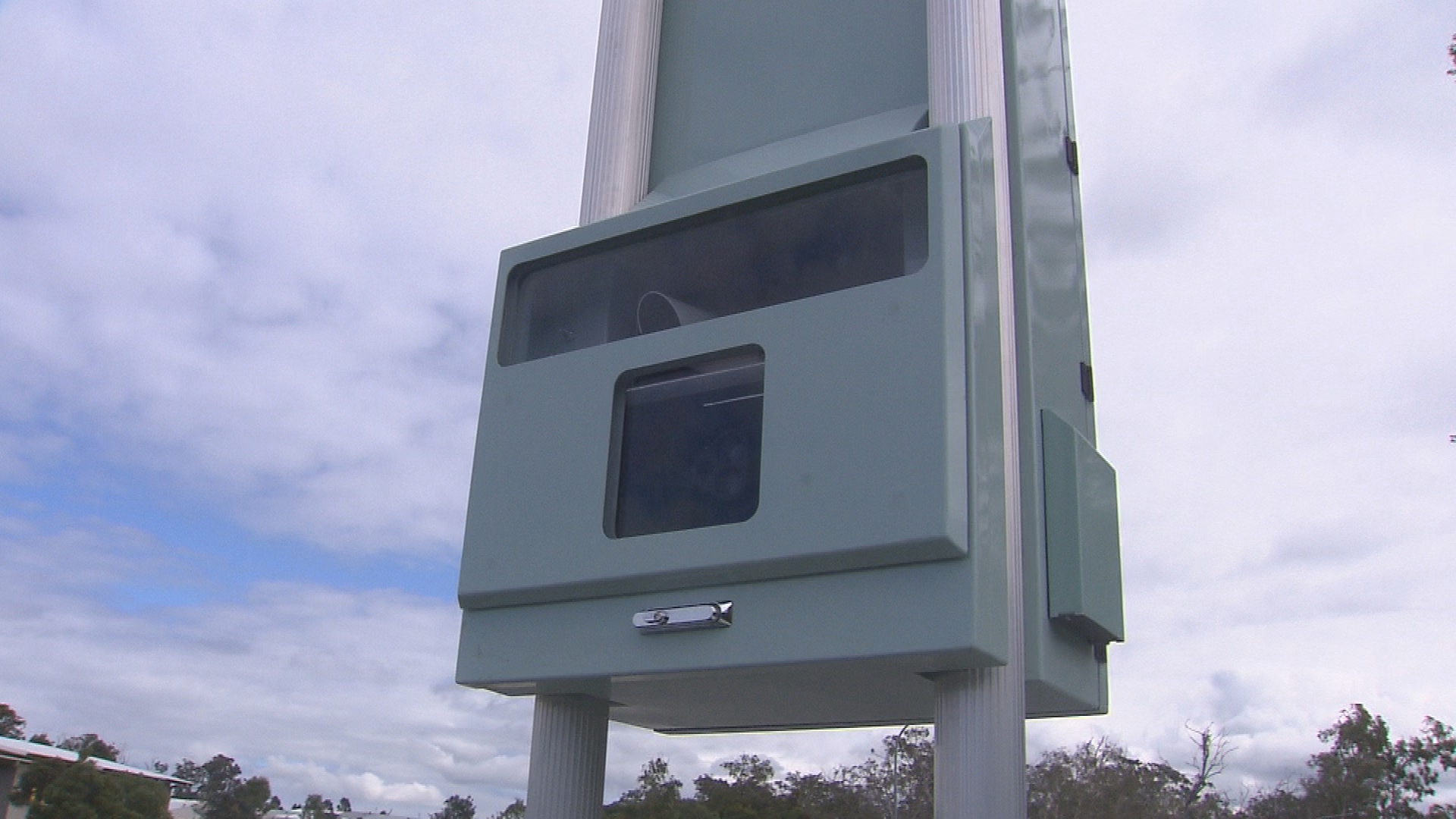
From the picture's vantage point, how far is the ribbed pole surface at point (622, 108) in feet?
25.9

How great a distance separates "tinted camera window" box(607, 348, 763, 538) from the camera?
600cm

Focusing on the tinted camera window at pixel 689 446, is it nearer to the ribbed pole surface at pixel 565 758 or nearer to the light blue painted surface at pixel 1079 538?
the ribbed pole surface at pixel 565 758

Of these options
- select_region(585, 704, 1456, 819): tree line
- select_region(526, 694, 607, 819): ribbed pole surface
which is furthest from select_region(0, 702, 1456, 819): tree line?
select_region(526, 694, 607, 819): ribbed pole surface

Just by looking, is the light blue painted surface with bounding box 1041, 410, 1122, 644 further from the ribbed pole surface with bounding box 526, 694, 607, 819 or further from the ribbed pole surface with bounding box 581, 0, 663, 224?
the ribbed pole surface with bounding box 581, 0, 663, 224

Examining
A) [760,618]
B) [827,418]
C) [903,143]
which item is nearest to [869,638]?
[760,618]

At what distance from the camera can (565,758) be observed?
Result: 6820 mm

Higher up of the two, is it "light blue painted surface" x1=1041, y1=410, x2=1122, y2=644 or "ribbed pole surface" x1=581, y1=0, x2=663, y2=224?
"ribbed pole surface" x1=581, y1=0, x2=663, y2=224

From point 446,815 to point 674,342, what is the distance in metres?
79.2

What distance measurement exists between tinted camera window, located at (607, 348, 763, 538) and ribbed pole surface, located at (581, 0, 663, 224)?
1868 mm

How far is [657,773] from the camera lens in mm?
40312

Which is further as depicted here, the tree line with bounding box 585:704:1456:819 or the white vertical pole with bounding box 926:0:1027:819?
the tree line with bounding box 585:704:1456:819

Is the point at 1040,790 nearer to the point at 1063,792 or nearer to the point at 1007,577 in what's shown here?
the point at 1063,792

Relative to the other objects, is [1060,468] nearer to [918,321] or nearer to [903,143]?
[918,321]

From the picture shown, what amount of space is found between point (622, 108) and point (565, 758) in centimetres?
423
